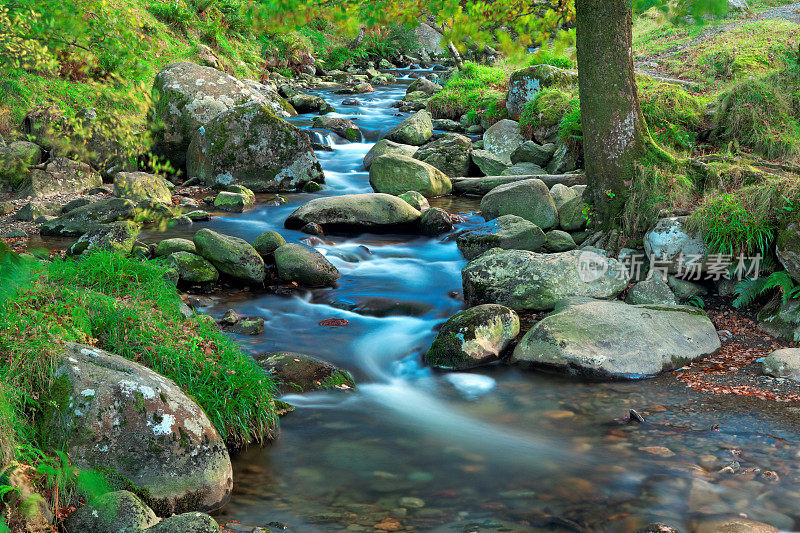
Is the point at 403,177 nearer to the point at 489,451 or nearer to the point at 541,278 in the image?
the point at 541,278

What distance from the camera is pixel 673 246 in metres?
7.53

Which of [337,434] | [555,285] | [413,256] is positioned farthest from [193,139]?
[337,434]

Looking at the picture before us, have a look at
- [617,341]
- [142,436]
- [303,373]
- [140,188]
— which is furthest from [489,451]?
[140,188]

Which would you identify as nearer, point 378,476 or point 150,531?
point 150,531

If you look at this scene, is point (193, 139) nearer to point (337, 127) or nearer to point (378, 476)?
point (337, 127)

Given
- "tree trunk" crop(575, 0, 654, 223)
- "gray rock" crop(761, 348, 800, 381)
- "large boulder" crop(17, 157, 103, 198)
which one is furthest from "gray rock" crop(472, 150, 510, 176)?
"gray rock" crop(761, 348, 800, 381)

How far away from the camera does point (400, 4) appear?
8031 millimetres

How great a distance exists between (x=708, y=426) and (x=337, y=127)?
14.0m

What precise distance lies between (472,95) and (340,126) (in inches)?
156

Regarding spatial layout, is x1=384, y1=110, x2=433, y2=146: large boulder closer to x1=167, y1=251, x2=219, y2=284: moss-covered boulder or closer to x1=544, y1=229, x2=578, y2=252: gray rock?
x1=544, y1=229, x2=578, y2=252: gray rock

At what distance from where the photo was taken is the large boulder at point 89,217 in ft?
32.2

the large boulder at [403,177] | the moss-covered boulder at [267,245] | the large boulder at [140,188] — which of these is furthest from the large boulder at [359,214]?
the large boulder at [140,188]

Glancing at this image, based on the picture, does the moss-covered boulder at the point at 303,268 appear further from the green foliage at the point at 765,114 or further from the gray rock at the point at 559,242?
the green foliage at the point at 765,114

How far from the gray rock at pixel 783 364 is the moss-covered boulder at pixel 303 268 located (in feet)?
16.8
